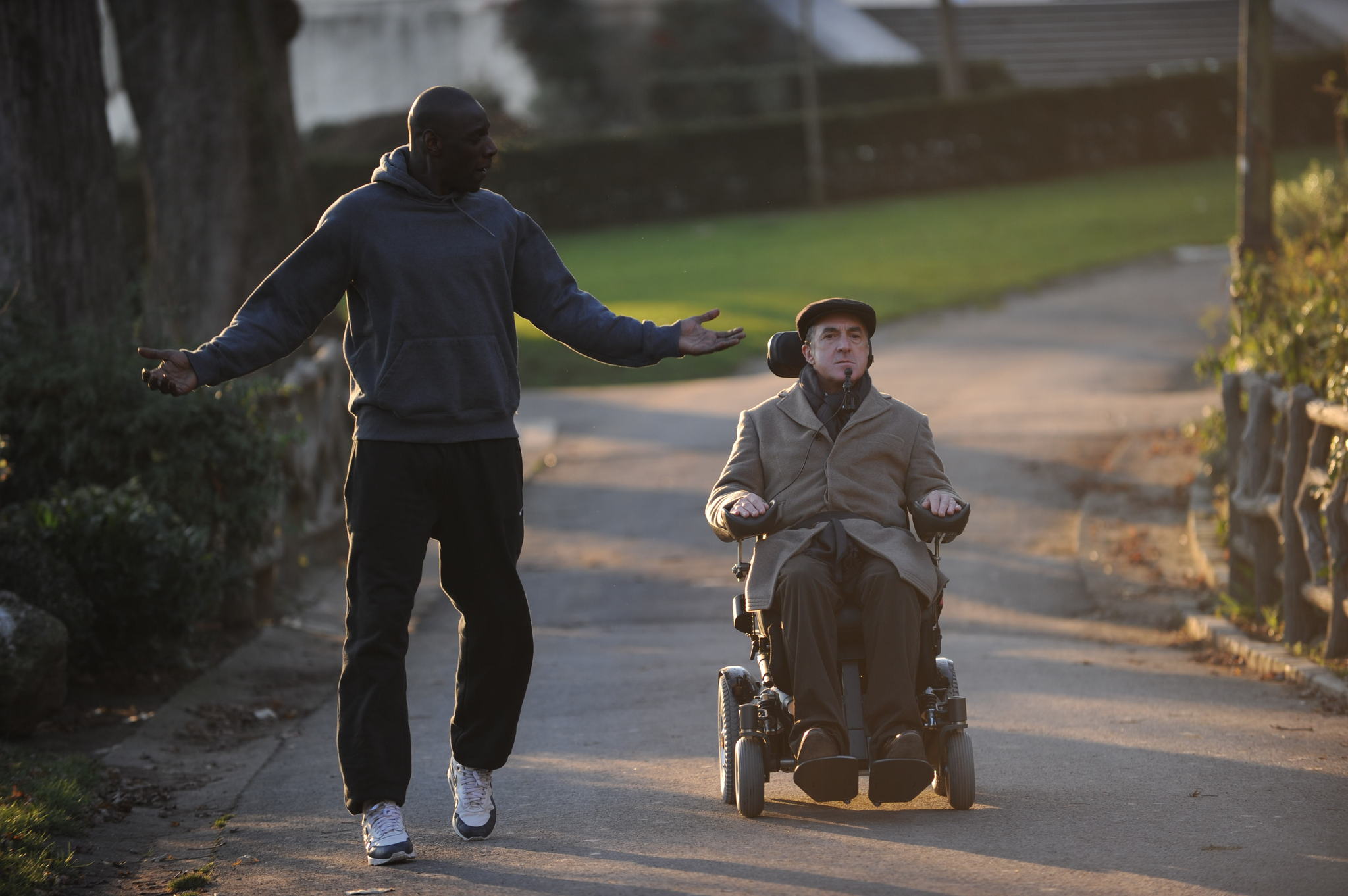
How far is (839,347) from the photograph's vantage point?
563 cm

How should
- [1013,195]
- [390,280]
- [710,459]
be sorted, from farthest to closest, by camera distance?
[1013,195], [710,459], [390,280]

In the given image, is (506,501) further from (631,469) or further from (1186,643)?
(631,469)

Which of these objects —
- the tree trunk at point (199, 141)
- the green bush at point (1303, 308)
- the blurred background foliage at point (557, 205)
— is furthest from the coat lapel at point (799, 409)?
the tree trunk at point (199, 141)

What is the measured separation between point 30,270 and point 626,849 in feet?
Answer: 18.8

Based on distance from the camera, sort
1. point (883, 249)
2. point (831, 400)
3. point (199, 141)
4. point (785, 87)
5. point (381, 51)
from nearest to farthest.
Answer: point (831, 400)
point (199, 141)
point (883, 249)
point (785, 87)
point (381, 51)

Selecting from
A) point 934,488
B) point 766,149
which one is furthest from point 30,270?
point 766,149

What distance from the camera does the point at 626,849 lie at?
4.96 metres

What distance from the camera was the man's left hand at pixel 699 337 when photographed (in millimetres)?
5051

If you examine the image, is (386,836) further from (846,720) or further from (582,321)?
(582,321)

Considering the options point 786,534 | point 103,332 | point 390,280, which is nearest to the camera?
point 390,280

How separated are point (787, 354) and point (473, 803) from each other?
5.79 feet

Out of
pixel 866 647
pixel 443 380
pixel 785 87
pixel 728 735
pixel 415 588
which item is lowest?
pixel 728 735

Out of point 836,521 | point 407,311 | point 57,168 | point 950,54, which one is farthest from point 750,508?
point 950,54

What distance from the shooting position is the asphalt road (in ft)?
15.3
